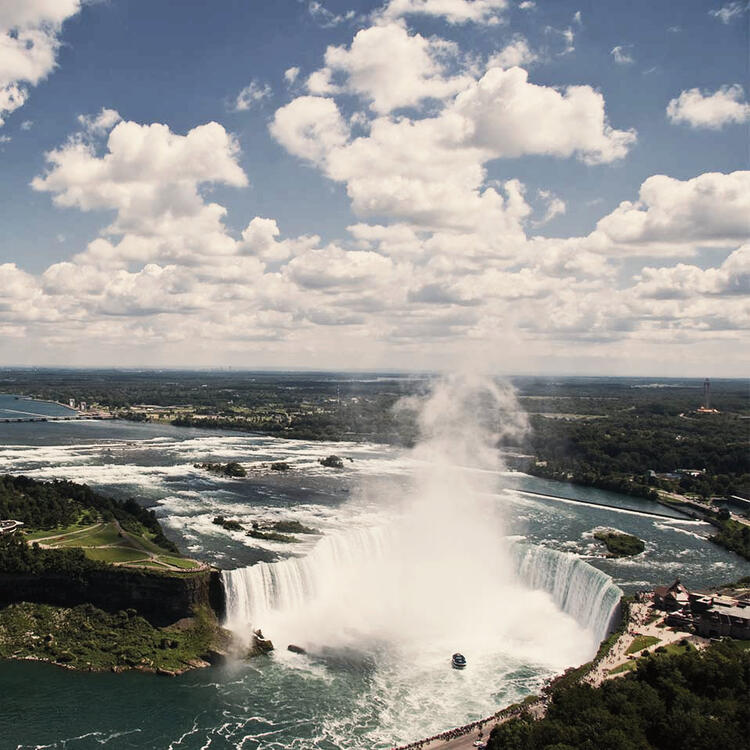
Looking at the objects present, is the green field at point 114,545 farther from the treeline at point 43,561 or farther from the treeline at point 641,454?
the treeline at point 641,454

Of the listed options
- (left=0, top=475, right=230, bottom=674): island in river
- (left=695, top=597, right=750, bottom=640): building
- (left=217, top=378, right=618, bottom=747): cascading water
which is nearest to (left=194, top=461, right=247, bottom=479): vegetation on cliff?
(left=217, top=378, right=618, bottom=747): cascading water

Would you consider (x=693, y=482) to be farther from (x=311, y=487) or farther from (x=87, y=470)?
(x=87, y=470)

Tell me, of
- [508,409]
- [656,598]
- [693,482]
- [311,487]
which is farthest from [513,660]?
[508,409]

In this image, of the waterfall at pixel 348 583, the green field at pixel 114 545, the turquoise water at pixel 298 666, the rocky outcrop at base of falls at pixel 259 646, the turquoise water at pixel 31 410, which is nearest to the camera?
the turquoise water at pixel 298 666

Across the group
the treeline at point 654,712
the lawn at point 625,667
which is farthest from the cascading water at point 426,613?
the treeline at point 654,712

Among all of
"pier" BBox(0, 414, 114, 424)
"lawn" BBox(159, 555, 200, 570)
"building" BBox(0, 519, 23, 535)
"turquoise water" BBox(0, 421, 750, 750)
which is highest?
"pier" BBox(0, 414, 114, 424)

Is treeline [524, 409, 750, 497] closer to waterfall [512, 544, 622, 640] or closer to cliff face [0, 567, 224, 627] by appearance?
waterfall [512, 544, 622, 640]

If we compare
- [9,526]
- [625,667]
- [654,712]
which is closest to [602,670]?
[625,667]
